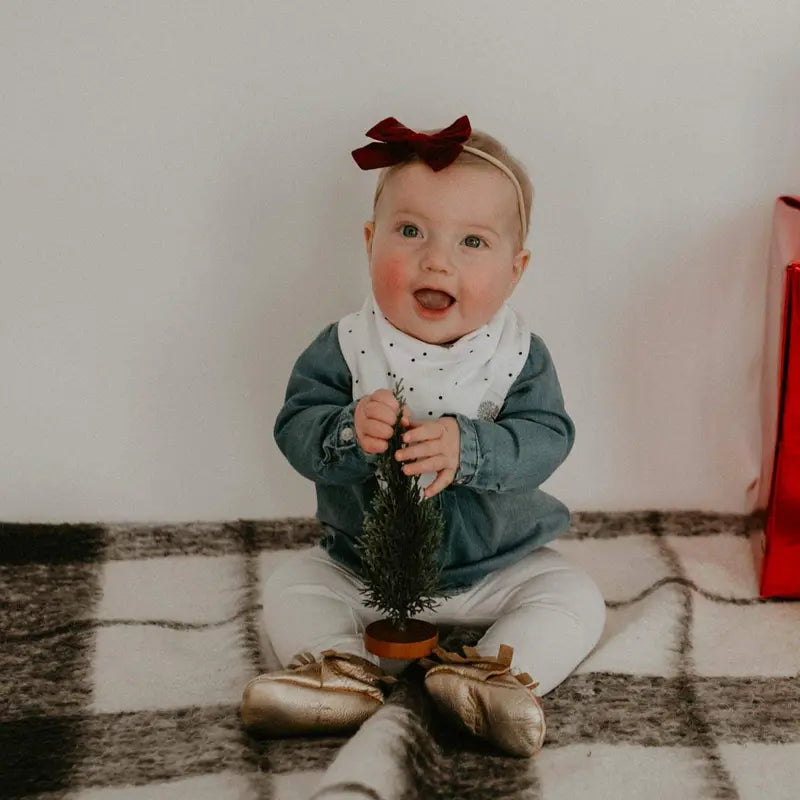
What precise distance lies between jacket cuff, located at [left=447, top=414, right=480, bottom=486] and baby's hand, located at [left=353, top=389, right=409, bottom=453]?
7 centimetres

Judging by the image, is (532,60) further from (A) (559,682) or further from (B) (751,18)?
(A) (559,682)

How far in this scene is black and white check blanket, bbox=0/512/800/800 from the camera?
38.7 inches

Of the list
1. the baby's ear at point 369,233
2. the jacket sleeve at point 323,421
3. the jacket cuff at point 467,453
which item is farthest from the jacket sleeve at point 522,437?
the baby's ear at point 369,233

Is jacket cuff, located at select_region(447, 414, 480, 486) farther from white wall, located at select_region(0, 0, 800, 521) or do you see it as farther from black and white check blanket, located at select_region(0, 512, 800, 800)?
white wall, located at select_region(0, 0, 800, 521)

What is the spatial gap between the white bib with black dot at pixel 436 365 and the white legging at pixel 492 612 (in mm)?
182

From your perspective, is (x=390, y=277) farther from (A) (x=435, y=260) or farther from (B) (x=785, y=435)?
(B) (x=785, y=435)

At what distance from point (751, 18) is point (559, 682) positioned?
823 mm

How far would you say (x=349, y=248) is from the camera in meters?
1.48

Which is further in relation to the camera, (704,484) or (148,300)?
(704,484)

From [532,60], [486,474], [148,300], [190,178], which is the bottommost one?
[486,474]

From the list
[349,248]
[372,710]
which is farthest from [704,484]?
[372,710]

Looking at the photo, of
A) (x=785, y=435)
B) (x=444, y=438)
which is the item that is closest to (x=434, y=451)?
(x=444, y=438)

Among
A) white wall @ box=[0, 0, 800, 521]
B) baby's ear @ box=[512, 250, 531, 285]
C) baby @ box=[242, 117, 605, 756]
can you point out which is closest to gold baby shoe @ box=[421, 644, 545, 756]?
baby @ box=[242, 117, 605, 756]

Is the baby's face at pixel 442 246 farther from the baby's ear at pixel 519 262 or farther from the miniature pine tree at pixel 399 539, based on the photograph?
the miniature pine tree at pixel 399 539
